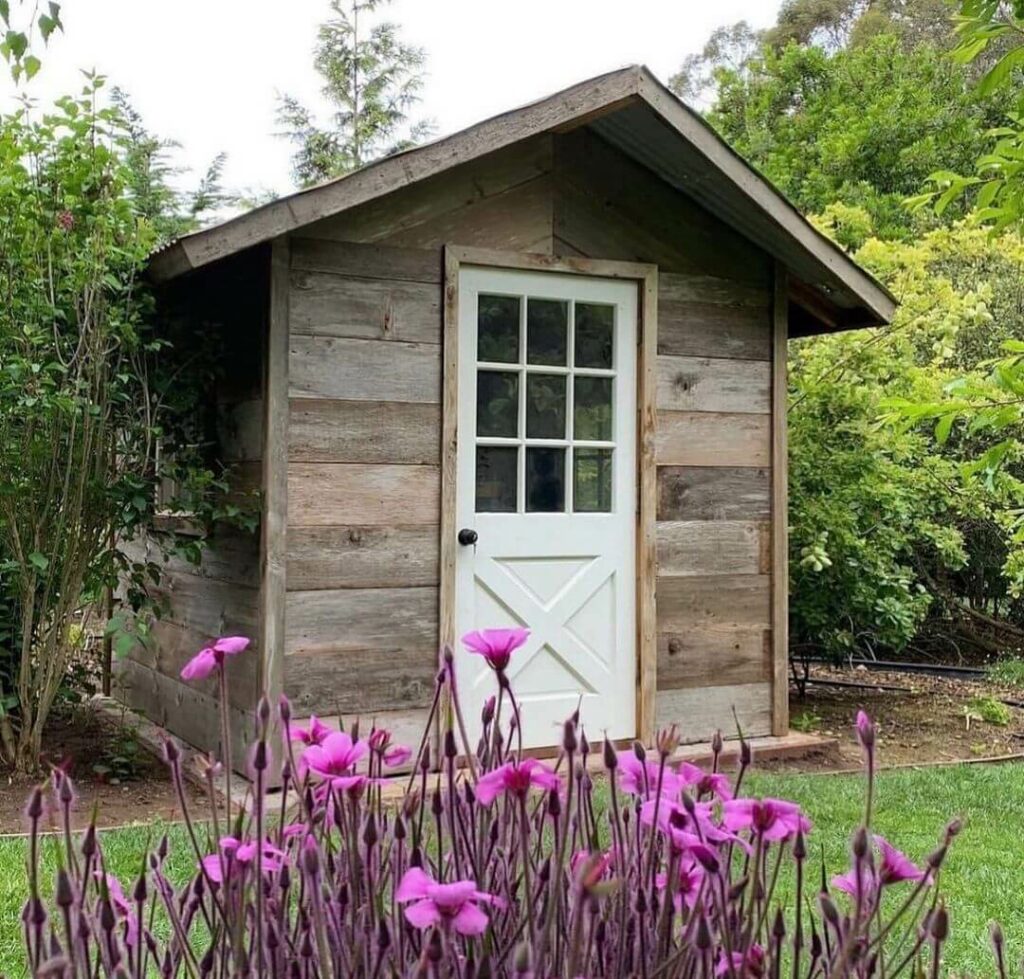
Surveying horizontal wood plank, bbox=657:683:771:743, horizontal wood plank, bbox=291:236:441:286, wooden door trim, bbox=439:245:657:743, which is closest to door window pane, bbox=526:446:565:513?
wooden door trim, bbox=439:245:657:743

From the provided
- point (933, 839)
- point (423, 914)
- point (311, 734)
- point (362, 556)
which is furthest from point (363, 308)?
point (423, 914)

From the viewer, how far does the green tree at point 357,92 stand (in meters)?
20.9

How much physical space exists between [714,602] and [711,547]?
0.28 m

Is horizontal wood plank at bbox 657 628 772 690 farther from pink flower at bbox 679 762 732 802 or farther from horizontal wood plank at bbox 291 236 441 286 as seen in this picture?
pink flower at bbox 679 762 732 802

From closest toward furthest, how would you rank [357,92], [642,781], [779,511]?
[642,781]
[779,511]
[357,92]

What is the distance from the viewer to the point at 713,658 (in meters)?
5.94

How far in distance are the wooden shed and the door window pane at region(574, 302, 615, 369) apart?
2cm

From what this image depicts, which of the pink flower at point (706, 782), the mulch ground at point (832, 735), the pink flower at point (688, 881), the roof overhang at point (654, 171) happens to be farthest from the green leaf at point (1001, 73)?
the mulch ground at point (832, 735)

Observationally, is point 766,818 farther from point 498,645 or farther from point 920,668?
point 920,668

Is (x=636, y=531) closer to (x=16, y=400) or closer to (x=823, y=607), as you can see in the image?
(x=823, y=607)

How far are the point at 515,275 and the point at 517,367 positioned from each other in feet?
1.45

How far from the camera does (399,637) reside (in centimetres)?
520

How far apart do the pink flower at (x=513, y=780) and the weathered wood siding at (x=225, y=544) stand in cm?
413

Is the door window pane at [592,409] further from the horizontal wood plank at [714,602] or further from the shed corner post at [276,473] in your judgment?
the shed corner post at [276,473]
